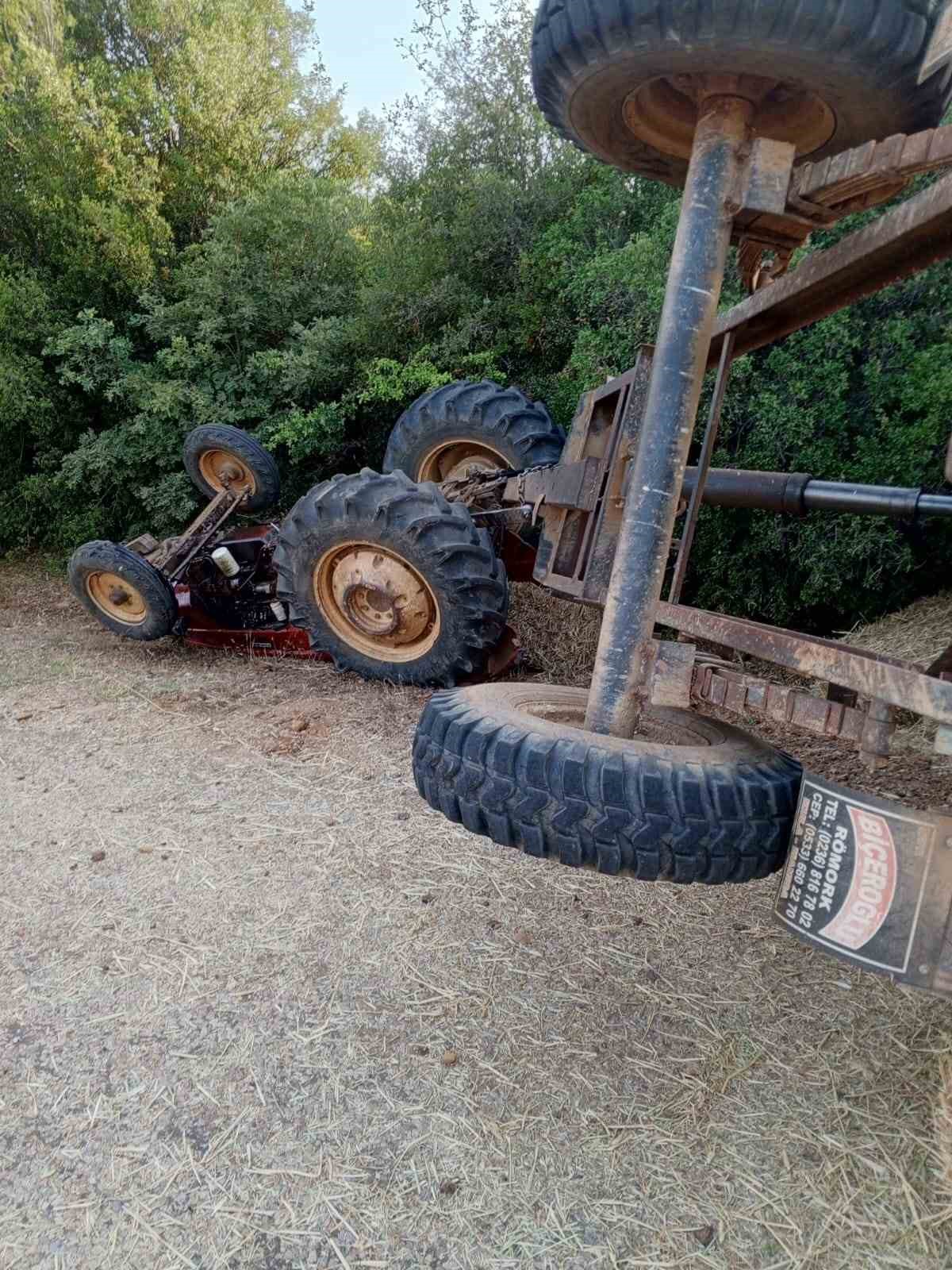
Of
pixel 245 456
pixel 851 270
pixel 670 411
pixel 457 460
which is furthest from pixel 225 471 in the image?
pixel 851 270

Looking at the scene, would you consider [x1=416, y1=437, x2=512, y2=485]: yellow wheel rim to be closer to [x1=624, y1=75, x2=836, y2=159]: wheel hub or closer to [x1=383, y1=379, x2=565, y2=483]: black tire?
[x1=383, y1=379, x2=565, y2=483]: black tire

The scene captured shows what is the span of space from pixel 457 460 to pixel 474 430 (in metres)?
0.44

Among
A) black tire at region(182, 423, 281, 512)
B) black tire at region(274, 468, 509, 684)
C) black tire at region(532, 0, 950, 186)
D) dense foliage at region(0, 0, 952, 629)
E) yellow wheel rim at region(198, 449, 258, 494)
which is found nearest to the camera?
black tire at region(532, 0, 950, 186)

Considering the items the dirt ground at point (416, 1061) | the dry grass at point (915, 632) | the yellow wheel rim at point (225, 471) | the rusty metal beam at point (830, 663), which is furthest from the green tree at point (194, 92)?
the rusty metal beam at point (830, 663)

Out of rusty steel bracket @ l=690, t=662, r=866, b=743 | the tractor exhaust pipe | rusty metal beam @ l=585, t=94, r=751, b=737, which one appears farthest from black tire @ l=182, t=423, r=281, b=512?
rusty steel bracket @ l=690, t=662, r=866, b=743

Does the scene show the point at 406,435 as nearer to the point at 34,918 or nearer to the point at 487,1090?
the point at 34,918

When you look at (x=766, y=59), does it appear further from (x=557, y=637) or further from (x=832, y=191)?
(x=557, y=637)

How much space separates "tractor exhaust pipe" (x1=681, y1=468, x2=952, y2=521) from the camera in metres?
3.52

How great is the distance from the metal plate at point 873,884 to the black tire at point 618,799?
16 cm

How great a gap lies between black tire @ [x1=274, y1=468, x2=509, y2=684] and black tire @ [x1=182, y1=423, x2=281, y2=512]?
1654mm

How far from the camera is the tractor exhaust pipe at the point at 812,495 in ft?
11.5

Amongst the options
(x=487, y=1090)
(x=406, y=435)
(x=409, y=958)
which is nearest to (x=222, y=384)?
(x=406, y=435)

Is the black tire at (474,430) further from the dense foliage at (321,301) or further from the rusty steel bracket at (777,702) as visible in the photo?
the rusty steel bracket at (777,702)

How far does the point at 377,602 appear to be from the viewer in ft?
17.3
